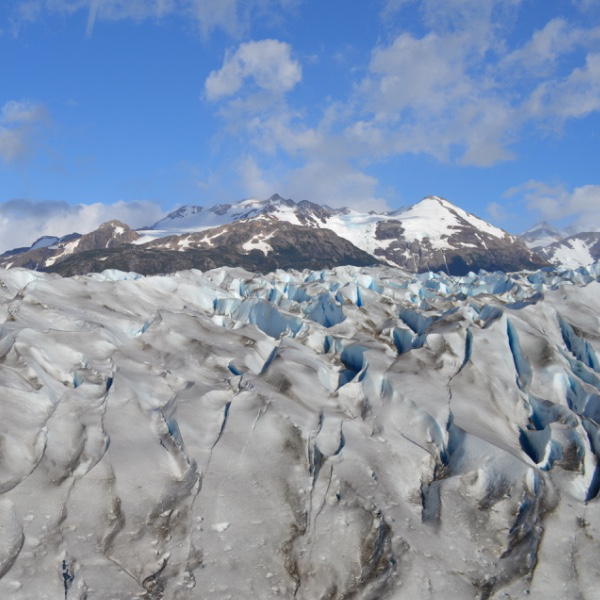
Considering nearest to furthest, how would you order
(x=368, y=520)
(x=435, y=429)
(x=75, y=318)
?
1. (x=368, y=520)
2. (x=435, y=429)
3. (x=75, y=318)

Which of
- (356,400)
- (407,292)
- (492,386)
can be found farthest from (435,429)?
(407,292)

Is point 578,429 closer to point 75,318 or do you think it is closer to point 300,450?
point 300,450

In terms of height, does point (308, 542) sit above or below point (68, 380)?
below

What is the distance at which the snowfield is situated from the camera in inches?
622

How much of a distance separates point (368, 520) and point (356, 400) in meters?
6.72

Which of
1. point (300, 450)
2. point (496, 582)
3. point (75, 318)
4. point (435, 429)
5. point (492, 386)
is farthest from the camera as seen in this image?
point (75, 318)

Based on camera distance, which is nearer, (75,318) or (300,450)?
(300,450)

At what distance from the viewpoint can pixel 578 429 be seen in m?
22.0

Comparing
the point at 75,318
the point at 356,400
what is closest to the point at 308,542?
the point at 356,400

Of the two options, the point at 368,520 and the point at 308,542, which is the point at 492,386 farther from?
the point at 308,542

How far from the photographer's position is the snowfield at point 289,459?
15.8 meters

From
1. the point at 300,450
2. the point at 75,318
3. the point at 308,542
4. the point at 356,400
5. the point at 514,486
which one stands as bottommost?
the point at 308,542

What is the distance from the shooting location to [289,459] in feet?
64.5

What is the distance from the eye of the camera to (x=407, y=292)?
1748 inches
